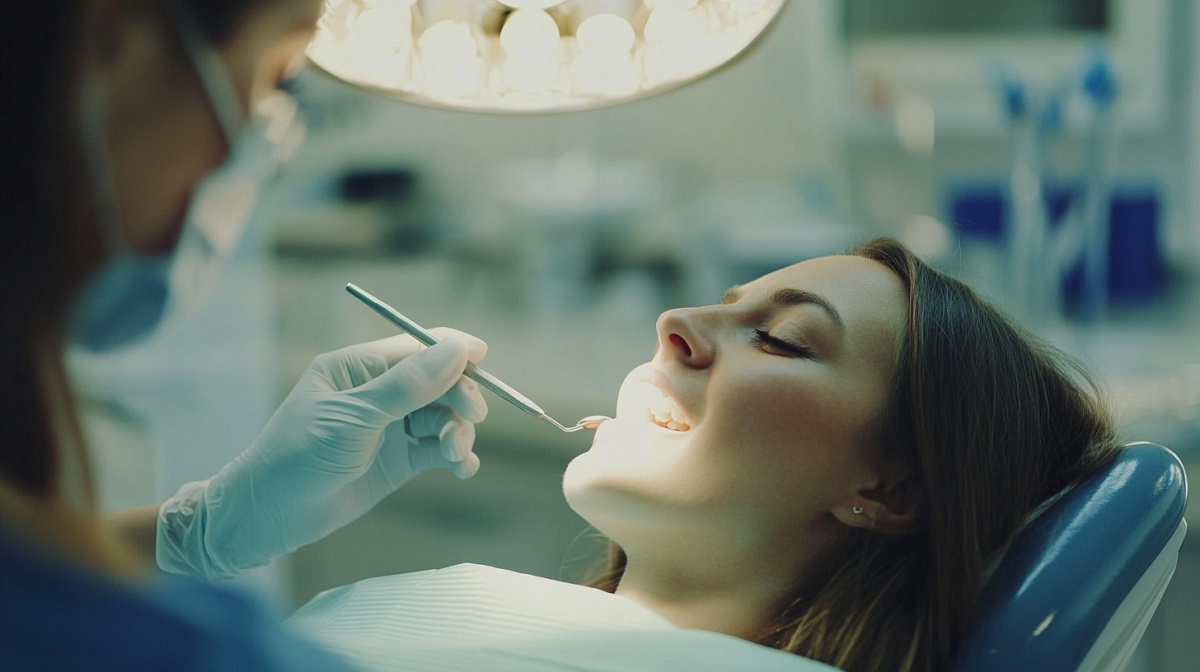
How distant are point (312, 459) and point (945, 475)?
57 cm

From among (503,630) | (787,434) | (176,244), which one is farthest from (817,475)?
(176,244)

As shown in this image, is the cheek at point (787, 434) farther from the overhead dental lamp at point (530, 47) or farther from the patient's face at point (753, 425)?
the overhead dental lamp at point (530, 47)

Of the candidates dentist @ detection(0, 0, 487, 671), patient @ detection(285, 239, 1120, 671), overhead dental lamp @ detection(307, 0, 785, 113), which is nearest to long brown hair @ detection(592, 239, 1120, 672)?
patient @ detection(285, 239, 1120, 671)

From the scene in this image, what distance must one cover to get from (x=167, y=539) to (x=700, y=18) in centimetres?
70

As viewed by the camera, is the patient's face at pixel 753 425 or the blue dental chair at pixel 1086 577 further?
the patient's face at pixel 753 425

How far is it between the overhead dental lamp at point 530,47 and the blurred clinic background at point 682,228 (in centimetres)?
56

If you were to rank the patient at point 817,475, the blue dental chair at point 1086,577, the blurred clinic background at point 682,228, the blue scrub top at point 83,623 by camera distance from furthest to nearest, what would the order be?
the blurred clinic background at point 682,228 → the patient at point 817,475 → the blue dental chair at point 1086,577 → the blue scrub top at point 83,623

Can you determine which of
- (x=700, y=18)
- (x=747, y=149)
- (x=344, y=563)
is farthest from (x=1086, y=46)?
(x=344, y=563)

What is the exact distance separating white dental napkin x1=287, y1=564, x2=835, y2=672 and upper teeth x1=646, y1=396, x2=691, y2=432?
0.56 feet

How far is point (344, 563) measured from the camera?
232 cm

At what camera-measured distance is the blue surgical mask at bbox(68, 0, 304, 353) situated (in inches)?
22.4

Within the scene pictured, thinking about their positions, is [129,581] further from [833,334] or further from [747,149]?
[747,149]

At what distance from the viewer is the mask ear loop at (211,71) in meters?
0.61

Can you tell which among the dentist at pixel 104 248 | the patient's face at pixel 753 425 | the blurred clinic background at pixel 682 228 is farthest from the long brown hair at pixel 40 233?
the blurred clinic background at pixel 682 228
